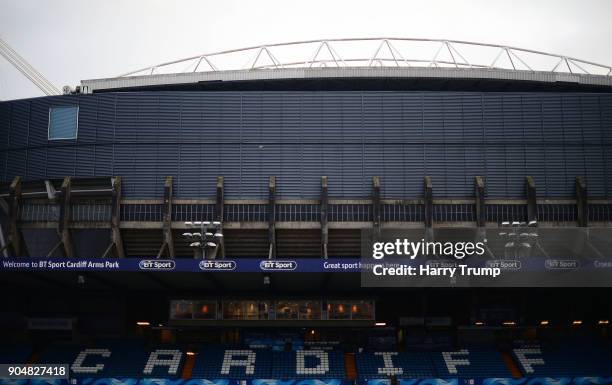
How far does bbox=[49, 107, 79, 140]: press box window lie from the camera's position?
5662cm

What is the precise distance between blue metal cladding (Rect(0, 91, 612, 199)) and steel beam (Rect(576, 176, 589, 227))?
91cm

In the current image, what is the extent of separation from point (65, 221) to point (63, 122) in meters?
9.61

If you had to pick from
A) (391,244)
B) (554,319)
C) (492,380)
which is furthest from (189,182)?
(554,319)

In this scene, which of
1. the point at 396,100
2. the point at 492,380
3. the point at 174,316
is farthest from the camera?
the point at 396,100

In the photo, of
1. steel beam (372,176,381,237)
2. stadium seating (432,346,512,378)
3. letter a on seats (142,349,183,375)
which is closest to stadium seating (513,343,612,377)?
stadium seating (432,346,512,378)

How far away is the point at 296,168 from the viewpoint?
54906 millimetres

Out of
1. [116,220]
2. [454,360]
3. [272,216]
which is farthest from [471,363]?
[116,220]

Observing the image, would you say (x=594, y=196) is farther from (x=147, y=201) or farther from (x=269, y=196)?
(x=147, y=201)

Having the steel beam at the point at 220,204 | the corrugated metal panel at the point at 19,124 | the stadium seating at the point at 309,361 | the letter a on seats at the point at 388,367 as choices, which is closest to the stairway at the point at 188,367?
the stadium seating at the point at 309,361

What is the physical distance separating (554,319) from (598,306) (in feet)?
12.1

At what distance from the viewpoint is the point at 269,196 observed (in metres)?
53.2

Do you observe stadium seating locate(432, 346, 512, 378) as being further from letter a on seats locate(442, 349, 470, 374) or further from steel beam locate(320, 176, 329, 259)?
steel beam locate(320, 176, 329, 259)

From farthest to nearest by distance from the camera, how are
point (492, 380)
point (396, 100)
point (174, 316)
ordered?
point (396, 100) < point (174, 316) < point (492, 380)

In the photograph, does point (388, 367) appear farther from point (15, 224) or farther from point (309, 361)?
point (15, 224)
